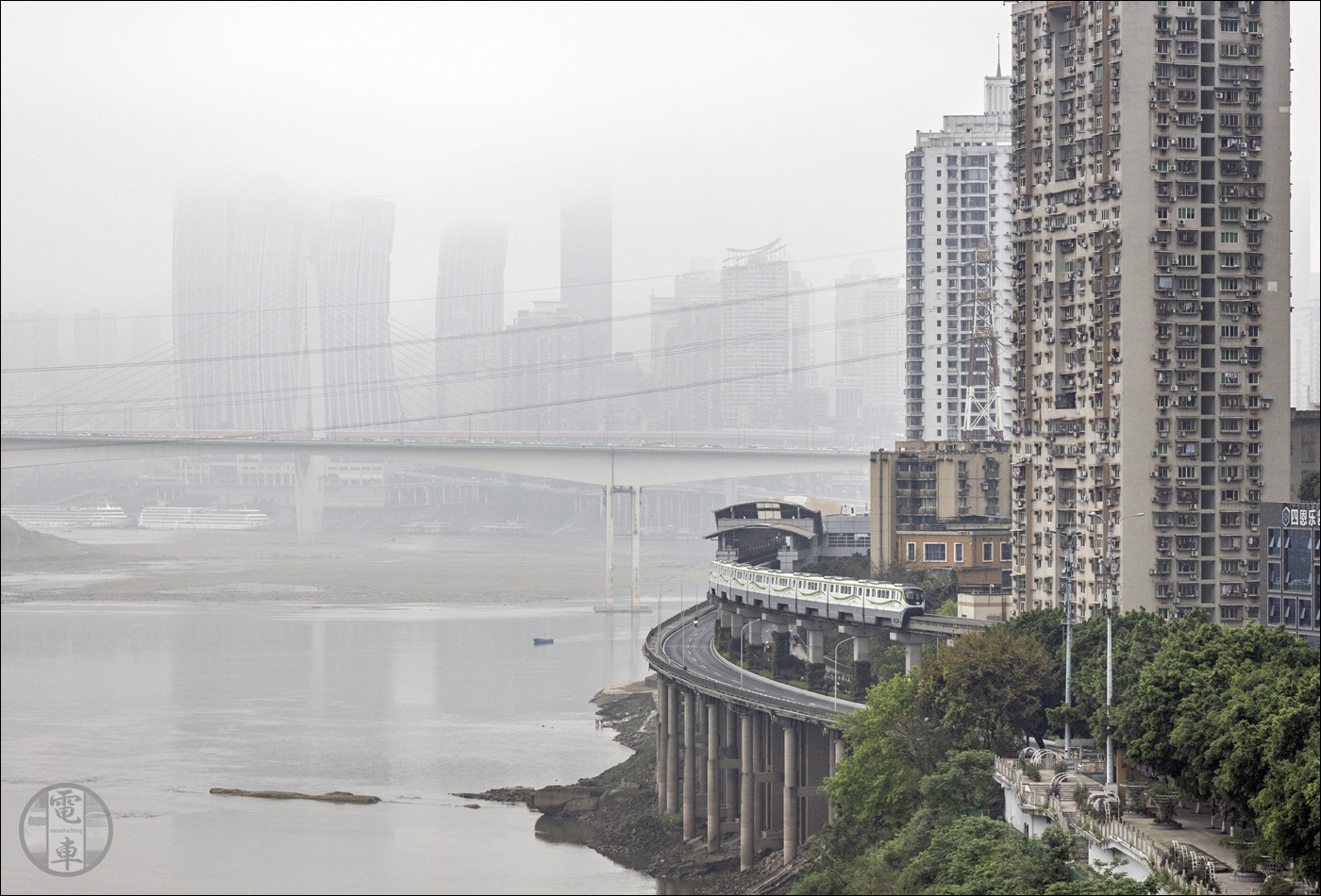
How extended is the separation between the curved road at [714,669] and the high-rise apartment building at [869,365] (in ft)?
202

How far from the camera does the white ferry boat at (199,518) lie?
11962 centimetres

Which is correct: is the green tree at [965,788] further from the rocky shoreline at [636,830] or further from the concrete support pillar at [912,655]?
the concrete support pillar at [912,655]

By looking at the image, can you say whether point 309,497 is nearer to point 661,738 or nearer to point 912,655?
point 661,738

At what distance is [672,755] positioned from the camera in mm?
32562

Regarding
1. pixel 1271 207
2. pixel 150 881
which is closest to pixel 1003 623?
pixel 1271 207

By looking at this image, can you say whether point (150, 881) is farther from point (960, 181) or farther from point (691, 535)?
point (691, 535)

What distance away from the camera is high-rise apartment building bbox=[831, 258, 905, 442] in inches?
4345

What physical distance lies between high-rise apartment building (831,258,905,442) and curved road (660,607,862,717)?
6154cm

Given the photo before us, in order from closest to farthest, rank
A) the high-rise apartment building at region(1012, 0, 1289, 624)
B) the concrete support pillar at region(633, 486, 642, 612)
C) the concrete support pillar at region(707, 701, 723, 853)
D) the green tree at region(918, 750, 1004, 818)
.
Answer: the green tree at region(918, 750, 1004, 818)
the concrete support pillar at region(707, 701, 723, 853)
the high-rise apartment building at region(1012, 0, 1289, 624)
the concrete support pillar at region(633, 486, 642, 612)

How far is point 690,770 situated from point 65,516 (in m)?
96.0

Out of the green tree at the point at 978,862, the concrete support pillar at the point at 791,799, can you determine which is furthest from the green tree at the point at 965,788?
the concrete support pillar at the point at 791,799

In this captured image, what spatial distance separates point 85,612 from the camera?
65625mm

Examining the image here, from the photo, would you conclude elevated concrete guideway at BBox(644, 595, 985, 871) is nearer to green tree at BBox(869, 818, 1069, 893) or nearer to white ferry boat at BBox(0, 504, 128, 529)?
green tree at BBox(869, 818, 1069, 893)

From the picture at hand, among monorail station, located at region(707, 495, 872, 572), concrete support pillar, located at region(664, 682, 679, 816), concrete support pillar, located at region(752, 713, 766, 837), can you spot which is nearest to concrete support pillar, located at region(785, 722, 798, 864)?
concrete support pillar, located at region(752, 713, 766, 837)
